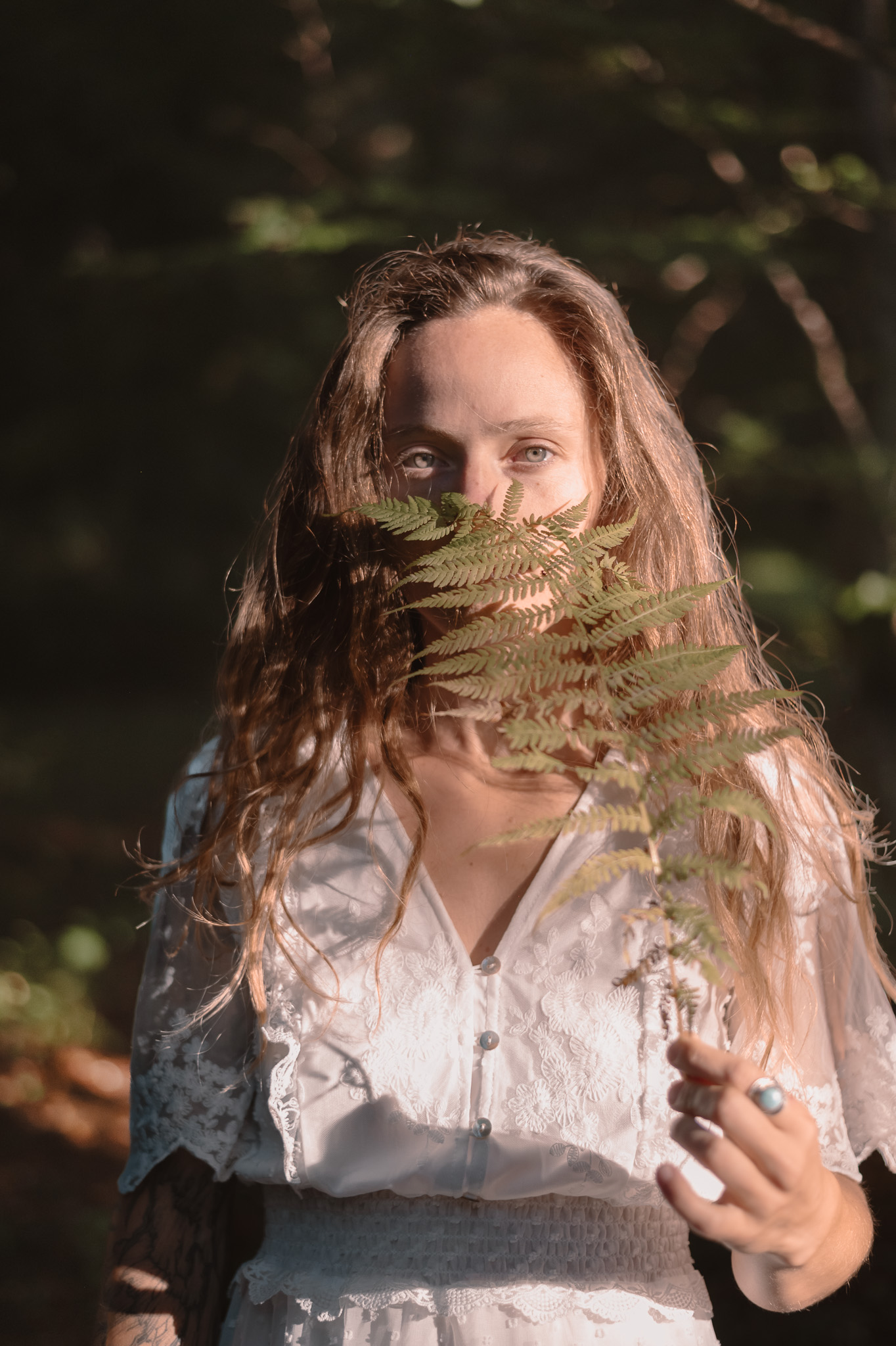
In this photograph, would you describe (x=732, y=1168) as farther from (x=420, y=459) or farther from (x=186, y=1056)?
(x=420, y=459)

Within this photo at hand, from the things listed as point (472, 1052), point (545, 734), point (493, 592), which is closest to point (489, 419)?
point (493, 592)

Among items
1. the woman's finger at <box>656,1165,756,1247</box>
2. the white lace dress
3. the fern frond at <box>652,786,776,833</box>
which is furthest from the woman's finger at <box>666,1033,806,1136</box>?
the white lace dress

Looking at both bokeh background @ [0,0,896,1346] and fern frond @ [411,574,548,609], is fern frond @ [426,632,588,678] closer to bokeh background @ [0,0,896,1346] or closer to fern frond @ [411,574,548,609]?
fern frond @ [411,574,548,609]

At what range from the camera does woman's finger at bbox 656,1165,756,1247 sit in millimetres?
1073

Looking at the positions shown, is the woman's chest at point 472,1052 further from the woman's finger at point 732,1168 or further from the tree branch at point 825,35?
the tree branch at point 825,35

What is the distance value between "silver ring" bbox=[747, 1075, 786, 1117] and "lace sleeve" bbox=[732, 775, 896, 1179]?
1.73ft

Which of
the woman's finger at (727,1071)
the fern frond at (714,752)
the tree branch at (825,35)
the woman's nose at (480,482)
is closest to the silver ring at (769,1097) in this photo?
the woman's finger at (727,1071)

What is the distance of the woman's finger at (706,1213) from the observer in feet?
3.52

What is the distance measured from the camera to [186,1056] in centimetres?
171

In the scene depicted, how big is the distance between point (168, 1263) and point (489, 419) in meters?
1.53

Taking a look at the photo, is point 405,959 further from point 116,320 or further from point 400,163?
point 116,320

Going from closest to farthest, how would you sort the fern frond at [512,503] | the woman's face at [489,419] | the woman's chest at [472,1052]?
the fern frond at [512,503]
the woman's chest at [472,1052]
the woman's face at [489,419]

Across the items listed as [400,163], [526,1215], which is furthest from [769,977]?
[400,163]

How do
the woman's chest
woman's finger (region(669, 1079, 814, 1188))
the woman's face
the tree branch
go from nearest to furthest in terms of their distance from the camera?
woman's finger (region(669, 1079, 814, 1188)), the woman's chest, the woman's face, the tree branch
